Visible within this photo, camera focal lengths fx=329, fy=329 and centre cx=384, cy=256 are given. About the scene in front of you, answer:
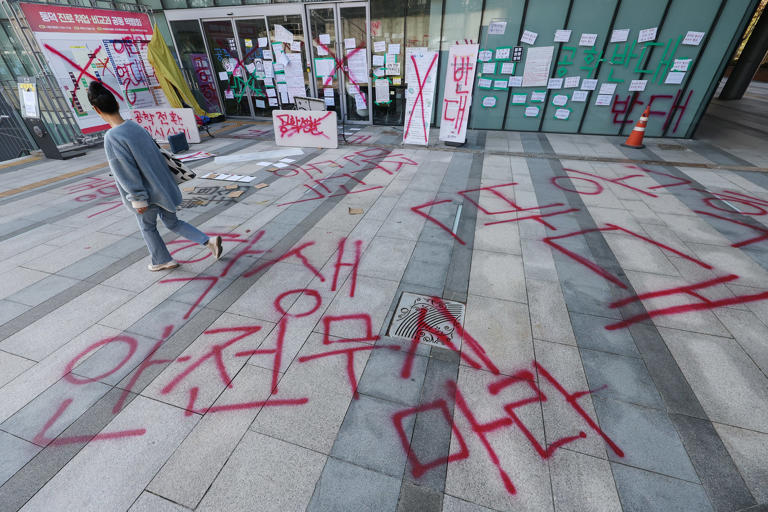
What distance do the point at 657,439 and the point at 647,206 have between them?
16.0 feet

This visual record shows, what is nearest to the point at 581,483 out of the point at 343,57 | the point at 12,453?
the point at 12,453

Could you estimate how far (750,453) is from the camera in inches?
90.9

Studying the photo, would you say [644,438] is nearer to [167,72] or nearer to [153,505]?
[153,505]

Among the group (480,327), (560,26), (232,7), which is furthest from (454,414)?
(232,7)

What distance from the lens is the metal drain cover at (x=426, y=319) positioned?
3.25 metres

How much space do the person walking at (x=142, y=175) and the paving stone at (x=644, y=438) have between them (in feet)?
14.7

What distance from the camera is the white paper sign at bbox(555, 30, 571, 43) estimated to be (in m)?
9.20

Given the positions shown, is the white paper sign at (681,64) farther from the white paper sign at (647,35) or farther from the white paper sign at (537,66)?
the white paper sign at (537,66)

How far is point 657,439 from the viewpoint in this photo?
7.86 feet

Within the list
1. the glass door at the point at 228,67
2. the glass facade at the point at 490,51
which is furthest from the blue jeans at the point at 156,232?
the glass door at the point at 228,67

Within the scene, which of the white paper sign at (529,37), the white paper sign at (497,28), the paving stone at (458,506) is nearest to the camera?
the paving stone at (458,506)

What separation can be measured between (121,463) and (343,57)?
38.5 ft

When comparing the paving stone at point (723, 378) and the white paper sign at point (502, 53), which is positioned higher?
the white paper sign at point (502, 53)

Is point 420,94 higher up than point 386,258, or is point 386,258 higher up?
point 420,94
